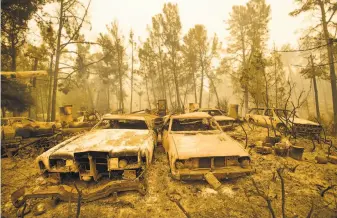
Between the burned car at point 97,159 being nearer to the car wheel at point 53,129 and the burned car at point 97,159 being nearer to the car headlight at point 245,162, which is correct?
the car headlight at point 245,162

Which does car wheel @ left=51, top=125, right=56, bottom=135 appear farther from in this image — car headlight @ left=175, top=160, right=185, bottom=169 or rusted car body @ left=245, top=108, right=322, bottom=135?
rusted car body @ left=245, top=108, right=322, bottom=135

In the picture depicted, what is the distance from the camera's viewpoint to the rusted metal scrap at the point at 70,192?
3137 millimetres

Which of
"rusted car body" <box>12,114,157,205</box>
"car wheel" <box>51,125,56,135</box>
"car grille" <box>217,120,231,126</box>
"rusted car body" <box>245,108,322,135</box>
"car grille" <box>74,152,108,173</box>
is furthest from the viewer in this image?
"car grille" <box>217,120,231,126</box>

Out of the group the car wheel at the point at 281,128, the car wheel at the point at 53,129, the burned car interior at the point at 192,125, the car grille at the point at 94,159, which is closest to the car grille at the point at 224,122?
the car wheel at the point at 281,128

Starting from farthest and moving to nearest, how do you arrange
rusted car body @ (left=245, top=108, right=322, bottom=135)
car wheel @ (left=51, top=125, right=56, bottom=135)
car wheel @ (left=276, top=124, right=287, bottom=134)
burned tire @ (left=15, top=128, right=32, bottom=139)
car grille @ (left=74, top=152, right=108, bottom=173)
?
car wheel @ (left=276, top=124, right=287, bottom=134) < car wheel @ (left=51, top=125, right=56, bottom=135) < rusted car body @ (left=245, top=108, right=322, bottom=135) < burned tire @ (left=15, top=128, right=32, bottom=139) < car grille @ (left=74, top=152, right=108, bottom=173)

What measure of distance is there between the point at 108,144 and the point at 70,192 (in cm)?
113

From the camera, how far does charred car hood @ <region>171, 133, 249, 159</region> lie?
3818mm

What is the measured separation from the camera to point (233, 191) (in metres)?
3.75

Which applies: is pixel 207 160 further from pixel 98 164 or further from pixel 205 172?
pixel 98 164

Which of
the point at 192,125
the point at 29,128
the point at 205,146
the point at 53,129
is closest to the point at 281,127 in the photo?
the point at 192,125

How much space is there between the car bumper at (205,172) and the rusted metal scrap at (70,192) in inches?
30.4

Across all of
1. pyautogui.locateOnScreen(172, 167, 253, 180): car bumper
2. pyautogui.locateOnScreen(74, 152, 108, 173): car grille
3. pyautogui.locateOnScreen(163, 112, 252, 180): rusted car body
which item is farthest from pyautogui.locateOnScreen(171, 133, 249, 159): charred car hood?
pyautogui.locateOnScreen(74, 152, 108, 173): car grille

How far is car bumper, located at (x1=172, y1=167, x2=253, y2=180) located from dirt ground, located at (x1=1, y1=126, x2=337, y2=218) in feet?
0.98

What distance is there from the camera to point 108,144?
406 centimetres
